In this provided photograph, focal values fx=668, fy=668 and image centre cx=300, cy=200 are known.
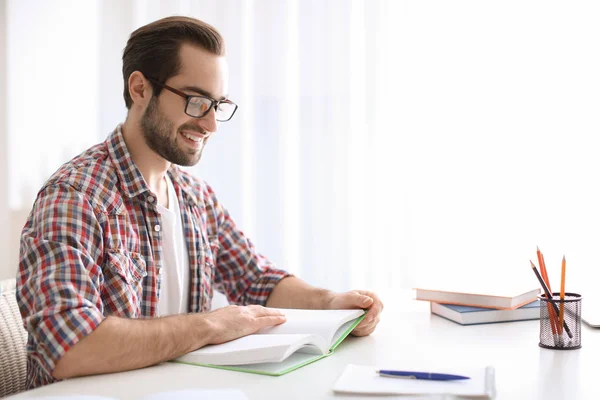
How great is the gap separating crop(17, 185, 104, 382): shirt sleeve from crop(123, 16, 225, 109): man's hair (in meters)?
0.42

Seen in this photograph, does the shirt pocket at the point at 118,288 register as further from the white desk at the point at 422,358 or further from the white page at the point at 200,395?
the white page at the point at 200,395

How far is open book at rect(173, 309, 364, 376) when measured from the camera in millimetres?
1100

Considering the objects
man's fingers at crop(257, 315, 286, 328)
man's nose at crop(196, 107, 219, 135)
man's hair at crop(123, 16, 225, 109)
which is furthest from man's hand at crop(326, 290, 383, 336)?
man's hair at crop(123, 16, 225, 109)

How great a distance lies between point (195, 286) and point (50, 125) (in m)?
1.00

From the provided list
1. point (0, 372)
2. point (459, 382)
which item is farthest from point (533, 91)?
point (0, 372)

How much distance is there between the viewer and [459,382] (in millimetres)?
1021

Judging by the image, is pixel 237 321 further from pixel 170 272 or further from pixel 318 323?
pixel 170 272

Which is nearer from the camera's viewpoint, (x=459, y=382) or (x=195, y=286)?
(x=459, y=382)

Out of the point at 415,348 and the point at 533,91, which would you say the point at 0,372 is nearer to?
the point at 415,348

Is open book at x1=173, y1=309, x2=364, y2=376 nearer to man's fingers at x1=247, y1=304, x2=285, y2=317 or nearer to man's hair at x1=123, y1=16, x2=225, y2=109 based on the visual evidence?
man's fingers at x1=247, y1=304, x2=285, y2=317

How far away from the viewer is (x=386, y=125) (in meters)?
2.59

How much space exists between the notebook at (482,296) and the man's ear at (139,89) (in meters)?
0.81

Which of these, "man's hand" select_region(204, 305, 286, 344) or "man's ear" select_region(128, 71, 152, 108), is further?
"man's ear" select_region(128, 71, 152, 108)

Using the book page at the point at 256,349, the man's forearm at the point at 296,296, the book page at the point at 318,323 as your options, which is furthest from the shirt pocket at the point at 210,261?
the book page at the point at 256,349
